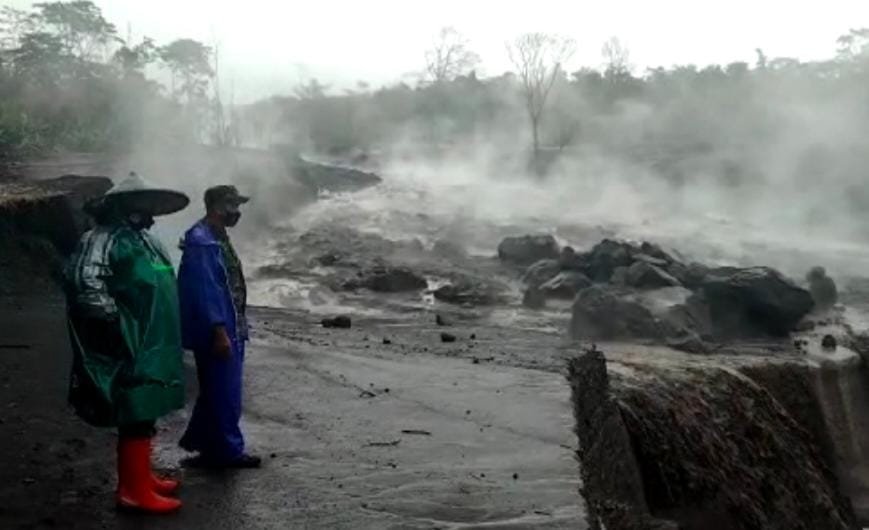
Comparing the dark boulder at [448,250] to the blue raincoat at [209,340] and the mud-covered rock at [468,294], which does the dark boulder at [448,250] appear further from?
the blue raincoat at [209,340]

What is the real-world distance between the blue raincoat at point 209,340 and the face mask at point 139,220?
0.33 metres

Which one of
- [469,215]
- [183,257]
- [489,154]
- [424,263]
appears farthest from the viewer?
[489,154]

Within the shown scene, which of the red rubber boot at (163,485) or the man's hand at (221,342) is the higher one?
the man's hand at (221,342)

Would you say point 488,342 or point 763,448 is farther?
point 488,342

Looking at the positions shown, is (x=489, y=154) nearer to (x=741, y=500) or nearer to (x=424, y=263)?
(x=424, y=263)

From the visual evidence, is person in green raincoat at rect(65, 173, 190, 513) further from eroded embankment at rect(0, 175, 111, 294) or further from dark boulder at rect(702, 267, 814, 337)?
dark boulder at rect(702, 267, 814, 337)

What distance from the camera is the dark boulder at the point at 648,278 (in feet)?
48.1

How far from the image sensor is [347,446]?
4945 mm

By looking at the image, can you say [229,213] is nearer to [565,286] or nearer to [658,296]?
[658,296]

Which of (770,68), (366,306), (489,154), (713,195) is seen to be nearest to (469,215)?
(713,195)

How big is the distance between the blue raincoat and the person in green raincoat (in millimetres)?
216

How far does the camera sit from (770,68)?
1886 inches

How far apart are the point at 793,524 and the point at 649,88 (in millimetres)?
39954

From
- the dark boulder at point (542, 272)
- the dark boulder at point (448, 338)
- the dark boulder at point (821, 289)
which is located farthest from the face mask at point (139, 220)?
the dark boulder at point (821, 289)
